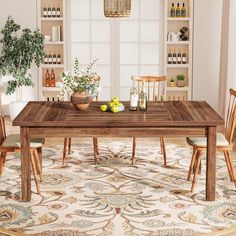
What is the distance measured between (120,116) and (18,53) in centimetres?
364

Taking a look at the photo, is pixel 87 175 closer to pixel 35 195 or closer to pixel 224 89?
pixel 35 195

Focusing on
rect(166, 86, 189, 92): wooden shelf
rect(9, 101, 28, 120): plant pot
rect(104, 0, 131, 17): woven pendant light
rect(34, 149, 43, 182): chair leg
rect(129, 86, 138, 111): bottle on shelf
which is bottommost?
rect(34, 149, 43, 182): chair leg

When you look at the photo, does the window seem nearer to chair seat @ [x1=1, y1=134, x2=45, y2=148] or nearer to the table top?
the table top

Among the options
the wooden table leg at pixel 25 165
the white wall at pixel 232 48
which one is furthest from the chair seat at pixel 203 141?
the white wall at pixel 232 48

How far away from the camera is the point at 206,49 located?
9250 mm

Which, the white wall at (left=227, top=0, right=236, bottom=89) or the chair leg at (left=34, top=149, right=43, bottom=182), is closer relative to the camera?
the chair leg at (left=34, top=149, right=43, bottom=182)

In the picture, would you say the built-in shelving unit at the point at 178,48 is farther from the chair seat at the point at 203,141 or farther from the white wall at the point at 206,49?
the chair seat at the point at 203,141

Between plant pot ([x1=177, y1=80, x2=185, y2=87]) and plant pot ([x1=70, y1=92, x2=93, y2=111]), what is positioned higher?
plant pot ([x1=70, y1=92, x2=93, y2=111])

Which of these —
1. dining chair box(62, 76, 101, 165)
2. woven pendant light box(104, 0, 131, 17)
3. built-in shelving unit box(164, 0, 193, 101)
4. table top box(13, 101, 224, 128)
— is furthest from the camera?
built-in shelving unit box(164, 0, 193, 101)

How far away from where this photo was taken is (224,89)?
905 centimetres

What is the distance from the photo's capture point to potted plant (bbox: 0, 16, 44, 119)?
8.73 m

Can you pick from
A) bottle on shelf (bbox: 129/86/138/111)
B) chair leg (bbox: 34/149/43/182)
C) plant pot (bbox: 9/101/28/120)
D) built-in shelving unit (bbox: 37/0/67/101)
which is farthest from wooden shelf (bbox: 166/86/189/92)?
chair leg (bbox: 34/149/43/182)

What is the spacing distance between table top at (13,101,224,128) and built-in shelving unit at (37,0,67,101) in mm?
3038

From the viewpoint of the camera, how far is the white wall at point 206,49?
916 cm
